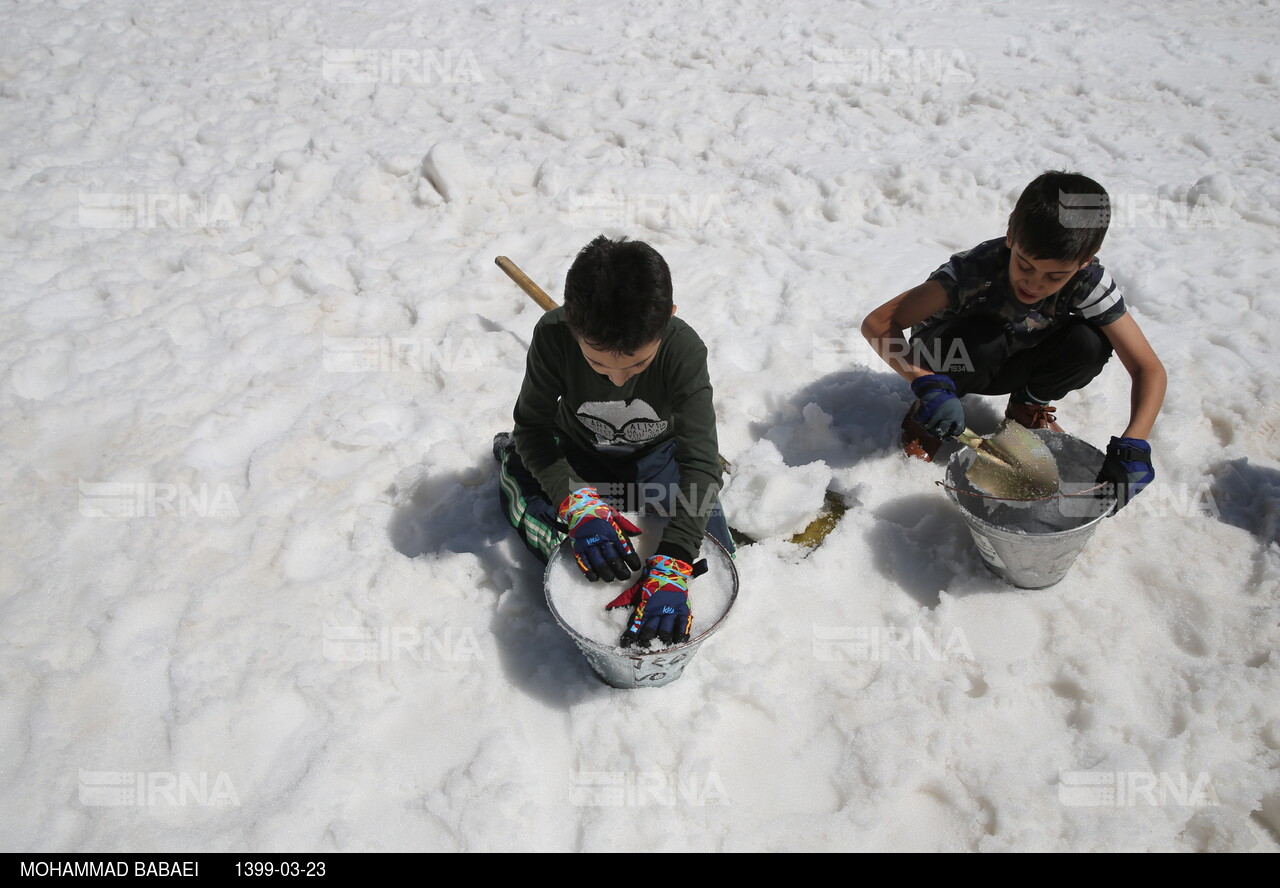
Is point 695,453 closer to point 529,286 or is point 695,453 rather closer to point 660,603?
point 660,603

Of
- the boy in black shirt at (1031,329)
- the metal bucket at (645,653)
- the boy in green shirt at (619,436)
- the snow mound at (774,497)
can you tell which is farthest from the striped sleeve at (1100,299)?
the metal bucket at (645,653)

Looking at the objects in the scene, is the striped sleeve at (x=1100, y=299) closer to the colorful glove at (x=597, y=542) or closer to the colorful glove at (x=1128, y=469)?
the colorful glove at (x=1128, y=469)

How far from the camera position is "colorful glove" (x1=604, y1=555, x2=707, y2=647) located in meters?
1.67

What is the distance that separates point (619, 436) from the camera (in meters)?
2.09

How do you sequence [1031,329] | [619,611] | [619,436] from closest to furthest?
1. [619,611]
2. [619,436]
3. [1031,329]

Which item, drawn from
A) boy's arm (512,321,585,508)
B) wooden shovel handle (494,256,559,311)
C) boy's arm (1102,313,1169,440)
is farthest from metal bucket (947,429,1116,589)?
wooden shovel handle (494,256,559,311)

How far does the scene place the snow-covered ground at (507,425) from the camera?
1.75m

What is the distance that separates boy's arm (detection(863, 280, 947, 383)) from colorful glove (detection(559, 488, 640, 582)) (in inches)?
40.6

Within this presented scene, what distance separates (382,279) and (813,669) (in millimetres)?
2484

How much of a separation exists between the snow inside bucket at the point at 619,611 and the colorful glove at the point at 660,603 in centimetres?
2

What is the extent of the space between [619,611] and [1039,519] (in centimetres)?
123

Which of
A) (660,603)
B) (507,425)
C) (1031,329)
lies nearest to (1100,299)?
(1031,329)

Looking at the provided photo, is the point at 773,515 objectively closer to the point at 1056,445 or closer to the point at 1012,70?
the point at 1056,445

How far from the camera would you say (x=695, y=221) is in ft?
12.3
